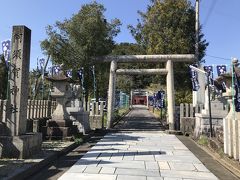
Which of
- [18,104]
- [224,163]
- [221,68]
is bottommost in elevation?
[224,163]

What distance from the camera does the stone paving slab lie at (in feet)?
23.1

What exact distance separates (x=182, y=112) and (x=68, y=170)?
10918 mm

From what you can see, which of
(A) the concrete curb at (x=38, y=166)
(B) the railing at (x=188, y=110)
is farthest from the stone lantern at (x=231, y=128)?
(B) the railing at (x=188, y=110)

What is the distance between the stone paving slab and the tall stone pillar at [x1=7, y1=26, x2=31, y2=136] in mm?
1822

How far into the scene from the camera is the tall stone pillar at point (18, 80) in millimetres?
8469

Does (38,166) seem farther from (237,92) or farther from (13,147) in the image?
(237,92)

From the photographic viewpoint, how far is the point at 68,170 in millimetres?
7555

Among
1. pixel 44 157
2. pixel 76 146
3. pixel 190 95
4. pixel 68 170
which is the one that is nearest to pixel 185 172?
pixel 68 170

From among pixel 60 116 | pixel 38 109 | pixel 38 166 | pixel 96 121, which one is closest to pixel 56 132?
pixel 60 116

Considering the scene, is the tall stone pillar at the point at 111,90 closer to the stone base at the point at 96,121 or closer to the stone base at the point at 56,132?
the stone base at the point at 96,121

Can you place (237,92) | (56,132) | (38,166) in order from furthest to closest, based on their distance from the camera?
(56,132) → (237,92) → (38,166)

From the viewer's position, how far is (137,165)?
321 inches

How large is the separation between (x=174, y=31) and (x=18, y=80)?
1810cm

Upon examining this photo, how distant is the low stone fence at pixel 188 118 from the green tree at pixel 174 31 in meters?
7.08
